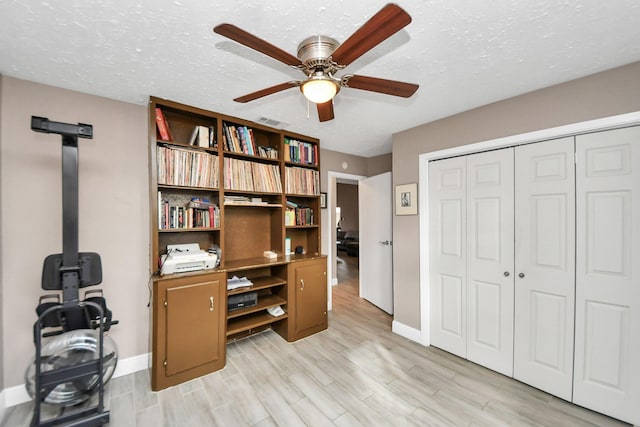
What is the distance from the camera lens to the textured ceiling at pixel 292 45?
1.17 meters

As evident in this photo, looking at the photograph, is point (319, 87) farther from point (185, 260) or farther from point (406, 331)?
point (406, 331)

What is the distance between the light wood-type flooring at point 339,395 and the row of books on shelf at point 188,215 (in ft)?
4.44

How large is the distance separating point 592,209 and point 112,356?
3633 mm

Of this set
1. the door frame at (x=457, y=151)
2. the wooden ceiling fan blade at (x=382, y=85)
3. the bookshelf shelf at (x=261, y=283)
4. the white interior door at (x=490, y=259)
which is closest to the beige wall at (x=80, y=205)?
the bookshelf shelf at (x=261, y=283)

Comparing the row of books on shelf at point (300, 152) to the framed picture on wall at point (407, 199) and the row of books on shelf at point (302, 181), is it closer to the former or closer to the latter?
the row of books on shelf at point (302, 181)

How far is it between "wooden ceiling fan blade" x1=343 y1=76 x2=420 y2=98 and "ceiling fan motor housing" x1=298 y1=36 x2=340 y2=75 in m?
0.11

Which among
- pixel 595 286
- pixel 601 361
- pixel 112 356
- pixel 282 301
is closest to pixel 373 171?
pixel 282 301

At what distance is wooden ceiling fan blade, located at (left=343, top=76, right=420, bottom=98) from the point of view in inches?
50.9

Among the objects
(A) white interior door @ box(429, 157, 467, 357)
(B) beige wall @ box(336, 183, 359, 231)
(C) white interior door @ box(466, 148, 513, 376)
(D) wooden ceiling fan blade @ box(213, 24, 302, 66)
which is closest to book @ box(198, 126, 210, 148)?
(D) wooden ceiling fan blade @ box(213, 24, 302, 66)

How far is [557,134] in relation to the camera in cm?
189

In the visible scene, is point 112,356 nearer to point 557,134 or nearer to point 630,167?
point 557,134

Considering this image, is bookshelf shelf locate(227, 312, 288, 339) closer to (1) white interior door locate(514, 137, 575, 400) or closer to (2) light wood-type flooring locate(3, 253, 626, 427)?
(2) light wood-type flooring locate(3, 253, 626, 427)

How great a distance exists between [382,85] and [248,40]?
0.73 m

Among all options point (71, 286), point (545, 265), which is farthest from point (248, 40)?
point (545, 265)
